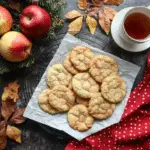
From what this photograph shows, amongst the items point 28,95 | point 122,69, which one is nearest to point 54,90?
point 28,95

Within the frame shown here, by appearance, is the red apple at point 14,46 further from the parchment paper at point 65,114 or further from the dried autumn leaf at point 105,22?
the dried autumn leaf at point 105,22

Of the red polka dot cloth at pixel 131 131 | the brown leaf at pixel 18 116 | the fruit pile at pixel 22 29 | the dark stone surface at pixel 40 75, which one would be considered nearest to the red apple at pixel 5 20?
the fruit pile at pixel 22 29

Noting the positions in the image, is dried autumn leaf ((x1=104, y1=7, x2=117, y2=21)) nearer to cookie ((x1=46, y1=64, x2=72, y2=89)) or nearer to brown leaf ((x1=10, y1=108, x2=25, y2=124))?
cookie ((x1=46, y1=64, x2=72, y2=89))

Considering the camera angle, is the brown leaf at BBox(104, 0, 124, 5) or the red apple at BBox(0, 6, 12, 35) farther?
the brown leaf at BBox(104, 0, 124, 5)

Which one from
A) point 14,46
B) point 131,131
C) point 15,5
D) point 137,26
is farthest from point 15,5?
point 131,131

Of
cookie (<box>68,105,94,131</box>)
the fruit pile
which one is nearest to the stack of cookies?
cookie (<box>68,105,94,131</box>)

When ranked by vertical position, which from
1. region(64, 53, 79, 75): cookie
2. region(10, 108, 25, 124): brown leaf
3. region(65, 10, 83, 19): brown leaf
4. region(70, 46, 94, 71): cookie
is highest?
region(65, 10, 83, 19): brown leaf

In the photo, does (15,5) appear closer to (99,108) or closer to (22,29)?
(22,29)

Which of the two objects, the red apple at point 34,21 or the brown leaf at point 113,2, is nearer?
the red apple at point 34,21
